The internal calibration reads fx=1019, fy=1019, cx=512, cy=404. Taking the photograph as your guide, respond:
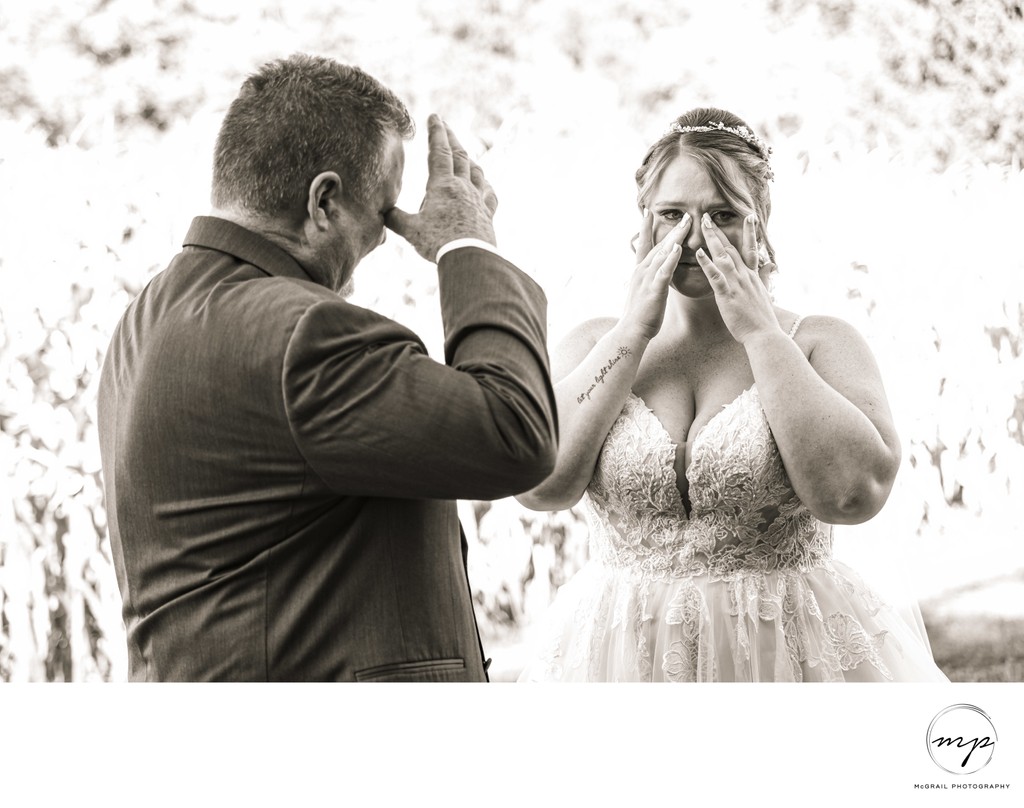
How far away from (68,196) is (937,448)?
7.84 ft

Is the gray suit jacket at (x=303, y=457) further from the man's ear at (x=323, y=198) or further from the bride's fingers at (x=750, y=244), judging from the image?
the bride's fingers at (x=750, y=244)

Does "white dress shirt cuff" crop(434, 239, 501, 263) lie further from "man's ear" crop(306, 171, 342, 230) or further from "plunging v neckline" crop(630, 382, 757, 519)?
"plunging v neckline" crop(630, 382, 757, 519)

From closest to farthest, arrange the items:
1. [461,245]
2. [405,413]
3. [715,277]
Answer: [405,413] → [461,245] → [715,277]

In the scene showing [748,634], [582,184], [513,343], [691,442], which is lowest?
[748,634]

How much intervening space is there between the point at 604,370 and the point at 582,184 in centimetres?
104

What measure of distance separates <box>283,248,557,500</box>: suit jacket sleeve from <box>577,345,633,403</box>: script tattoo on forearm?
2.18 feet

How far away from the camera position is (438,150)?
1459mm

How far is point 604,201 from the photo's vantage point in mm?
2791

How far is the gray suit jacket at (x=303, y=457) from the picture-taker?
1188 mm

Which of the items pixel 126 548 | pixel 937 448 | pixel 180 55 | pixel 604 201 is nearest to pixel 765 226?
pixel 604 201

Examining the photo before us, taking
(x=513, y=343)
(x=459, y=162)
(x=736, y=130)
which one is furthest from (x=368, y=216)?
(x=736, y=130)

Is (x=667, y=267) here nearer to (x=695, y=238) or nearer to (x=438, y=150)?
(x=695, y=238)

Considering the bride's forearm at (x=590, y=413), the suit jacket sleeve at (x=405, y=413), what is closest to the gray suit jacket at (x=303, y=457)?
the suit jacket sleeve at (x=405, y=413)
